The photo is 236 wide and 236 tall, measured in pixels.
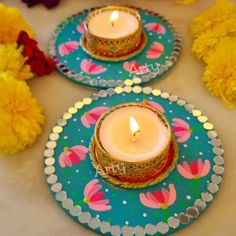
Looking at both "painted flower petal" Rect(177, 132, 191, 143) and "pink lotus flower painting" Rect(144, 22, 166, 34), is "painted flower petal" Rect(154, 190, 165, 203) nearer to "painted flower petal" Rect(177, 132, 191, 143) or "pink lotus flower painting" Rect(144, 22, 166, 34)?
"painted flower petal" Rect(177, 132, 191, 143)

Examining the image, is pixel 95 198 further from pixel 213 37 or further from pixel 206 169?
pixel 213 37

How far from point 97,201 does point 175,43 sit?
13.2 inches

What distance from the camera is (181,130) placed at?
0.59 meters

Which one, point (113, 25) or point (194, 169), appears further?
point (113, 25)

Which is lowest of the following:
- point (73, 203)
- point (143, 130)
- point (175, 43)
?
point (73, 203)

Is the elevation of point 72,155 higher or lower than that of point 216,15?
lower

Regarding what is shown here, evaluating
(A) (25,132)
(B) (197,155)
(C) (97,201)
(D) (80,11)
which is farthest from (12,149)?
(D) (80,11)

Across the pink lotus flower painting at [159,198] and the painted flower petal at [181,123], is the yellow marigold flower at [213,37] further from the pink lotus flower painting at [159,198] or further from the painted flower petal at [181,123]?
the pink lotus flower painting at [159,198]

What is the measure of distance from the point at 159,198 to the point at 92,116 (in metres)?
0.16

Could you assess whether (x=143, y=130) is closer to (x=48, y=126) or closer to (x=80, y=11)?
(x=48, y=126)

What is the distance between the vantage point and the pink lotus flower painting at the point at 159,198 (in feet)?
1.66

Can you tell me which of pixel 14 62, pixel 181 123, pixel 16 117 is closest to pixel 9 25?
pixel 14 62

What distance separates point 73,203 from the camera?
0.51m

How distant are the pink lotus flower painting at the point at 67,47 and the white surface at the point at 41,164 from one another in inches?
1.5
